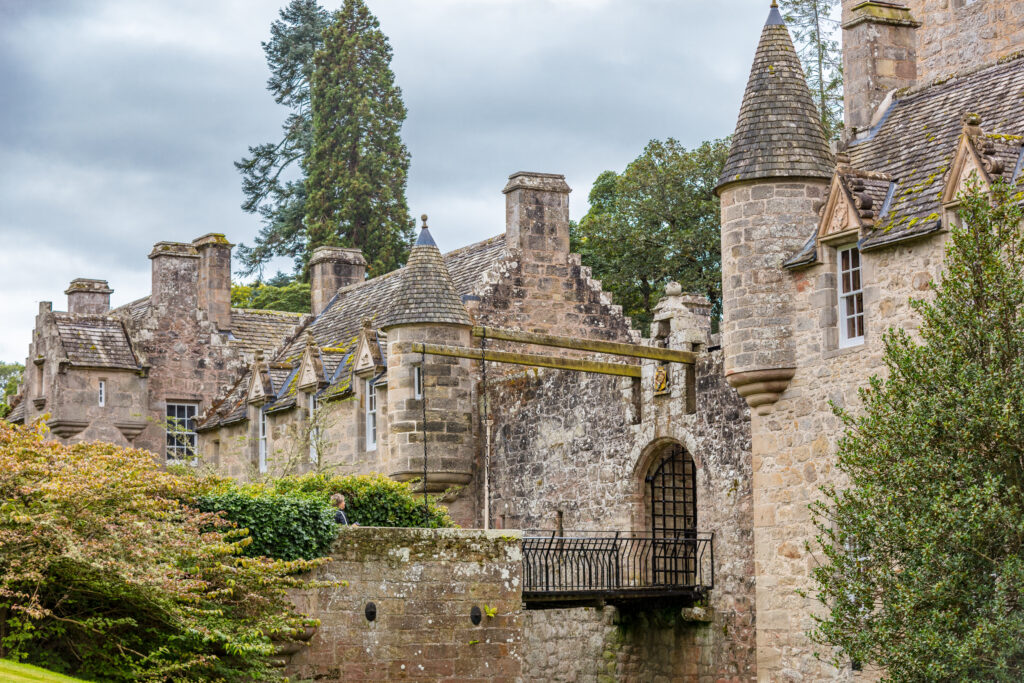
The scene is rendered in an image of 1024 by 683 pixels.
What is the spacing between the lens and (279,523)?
19141 millimetres

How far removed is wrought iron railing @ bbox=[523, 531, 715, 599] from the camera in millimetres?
23969

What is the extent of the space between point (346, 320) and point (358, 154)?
58.8 ft

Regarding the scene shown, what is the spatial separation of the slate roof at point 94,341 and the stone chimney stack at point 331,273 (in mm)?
5336

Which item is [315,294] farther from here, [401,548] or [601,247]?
[401,548]

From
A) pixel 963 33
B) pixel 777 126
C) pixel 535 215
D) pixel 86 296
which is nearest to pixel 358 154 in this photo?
pixel 86 296

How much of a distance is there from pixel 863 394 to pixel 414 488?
40.8 ft

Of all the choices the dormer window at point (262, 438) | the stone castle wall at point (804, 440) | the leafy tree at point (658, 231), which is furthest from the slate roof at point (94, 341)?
the stone castle wall at point (804, 440)

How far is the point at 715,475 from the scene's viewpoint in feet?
78.2

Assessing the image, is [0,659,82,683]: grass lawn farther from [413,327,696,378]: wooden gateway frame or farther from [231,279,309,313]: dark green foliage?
[231,279,309,313]: dark green foliage

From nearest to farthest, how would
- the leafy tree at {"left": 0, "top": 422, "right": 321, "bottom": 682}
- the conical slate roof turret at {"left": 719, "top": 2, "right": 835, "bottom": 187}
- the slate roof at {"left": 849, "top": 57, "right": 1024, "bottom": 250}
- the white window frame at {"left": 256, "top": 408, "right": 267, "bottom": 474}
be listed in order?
1. the leafy tree at {"left": 0, "top": 422, "right": 321, "bottom": 682}
2. the slate roof at {"left": 849, "top": 57, "right": 1024, "bottom": 250}
3. the conical slate roof turret at {"left": 719, "top": 2, "right": 835, "bottom": 187}
4. the white window frame at {"left": 256, "top": 408, "right": 267, "bottom": 474}

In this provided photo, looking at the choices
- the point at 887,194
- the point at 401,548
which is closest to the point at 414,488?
the point at 401,548

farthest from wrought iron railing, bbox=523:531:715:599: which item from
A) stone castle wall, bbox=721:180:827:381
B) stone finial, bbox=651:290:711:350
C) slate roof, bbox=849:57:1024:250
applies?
slate roof, bbox=849:57:1024:250

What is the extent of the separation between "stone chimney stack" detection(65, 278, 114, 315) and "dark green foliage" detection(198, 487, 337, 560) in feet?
83.2

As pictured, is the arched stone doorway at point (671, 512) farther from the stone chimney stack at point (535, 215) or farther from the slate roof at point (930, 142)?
the stone chimney stack at point (535, 215)
